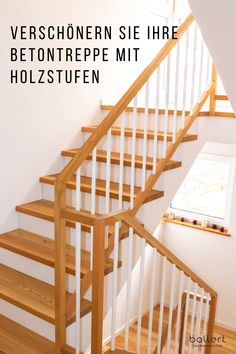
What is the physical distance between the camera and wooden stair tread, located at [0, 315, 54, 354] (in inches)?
100

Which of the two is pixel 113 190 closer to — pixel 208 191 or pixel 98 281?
pixel 98 281

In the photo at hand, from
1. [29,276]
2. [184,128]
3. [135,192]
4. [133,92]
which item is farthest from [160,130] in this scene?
[29,276]

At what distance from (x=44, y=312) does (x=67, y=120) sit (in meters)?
1.92

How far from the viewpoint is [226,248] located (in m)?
5.60

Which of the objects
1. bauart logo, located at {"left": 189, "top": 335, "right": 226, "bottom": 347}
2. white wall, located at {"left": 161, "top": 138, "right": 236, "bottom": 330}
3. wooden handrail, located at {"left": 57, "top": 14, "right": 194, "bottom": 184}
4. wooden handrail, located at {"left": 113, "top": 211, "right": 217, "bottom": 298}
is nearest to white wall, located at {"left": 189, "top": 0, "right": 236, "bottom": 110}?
wooden handrail, located at {"left": 57, "top": 14, "right": 194, "bottom": 184}

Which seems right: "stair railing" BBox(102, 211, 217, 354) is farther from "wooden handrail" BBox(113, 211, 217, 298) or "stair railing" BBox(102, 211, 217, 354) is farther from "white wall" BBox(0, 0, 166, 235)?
"white wall" BBox(0, 0, 166, 235)

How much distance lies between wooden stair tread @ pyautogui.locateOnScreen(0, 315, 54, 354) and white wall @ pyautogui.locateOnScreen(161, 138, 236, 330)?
3.52 metres

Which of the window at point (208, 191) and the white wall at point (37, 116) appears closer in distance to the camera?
the white wall at point (37, 116)

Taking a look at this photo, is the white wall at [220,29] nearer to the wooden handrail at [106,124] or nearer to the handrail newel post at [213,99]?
the wooden handrail at [106,124]

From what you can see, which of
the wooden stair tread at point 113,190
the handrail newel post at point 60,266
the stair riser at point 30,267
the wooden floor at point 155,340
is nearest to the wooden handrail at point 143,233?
the handrail newel post at point 60,266

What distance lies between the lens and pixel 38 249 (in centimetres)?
291

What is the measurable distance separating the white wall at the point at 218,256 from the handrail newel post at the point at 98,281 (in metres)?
3.85

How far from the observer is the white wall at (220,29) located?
5.72 feet

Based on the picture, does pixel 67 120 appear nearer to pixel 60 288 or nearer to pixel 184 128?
pixel 184 128
